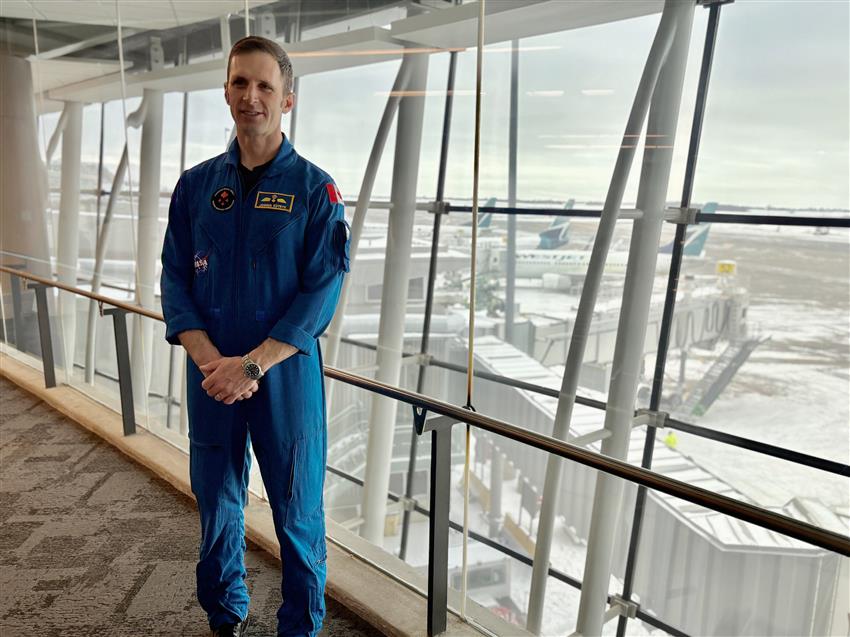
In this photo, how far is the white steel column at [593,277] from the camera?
179 inches

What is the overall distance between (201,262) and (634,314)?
4.16 metres

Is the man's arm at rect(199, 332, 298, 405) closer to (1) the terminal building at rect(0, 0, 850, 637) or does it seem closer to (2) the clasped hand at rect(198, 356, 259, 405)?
(2) the clasped hand at rect(198, 356, 259, 405)

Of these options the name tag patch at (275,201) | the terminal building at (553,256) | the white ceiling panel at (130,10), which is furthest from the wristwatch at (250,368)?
the white ceiling panel at (130,10)

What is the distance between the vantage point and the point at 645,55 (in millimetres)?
5312

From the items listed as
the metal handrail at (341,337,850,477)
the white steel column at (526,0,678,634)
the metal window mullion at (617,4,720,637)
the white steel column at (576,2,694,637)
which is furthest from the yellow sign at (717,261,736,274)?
the metal handrail at (341,337,850,477)

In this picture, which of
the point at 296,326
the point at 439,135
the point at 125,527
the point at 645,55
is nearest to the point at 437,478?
the point at 296,326

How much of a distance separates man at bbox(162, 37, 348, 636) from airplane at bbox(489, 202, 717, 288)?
13.0 ft

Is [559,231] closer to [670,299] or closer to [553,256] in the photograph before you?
[553,256]

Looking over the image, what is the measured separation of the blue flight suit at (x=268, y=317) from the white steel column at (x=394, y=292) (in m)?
4.46

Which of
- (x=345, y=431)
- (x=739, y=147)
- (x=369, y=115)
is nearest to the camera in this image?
(x=739, y=147)

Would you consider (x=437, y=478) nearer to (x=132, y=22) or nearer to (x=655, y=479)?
(x=655, y=479)

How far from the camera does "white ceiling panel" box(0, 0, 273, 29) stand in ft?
14.8

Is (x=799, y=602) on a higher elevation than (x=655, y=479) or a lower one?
lower

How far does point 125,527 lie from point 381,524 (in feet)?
17.5
